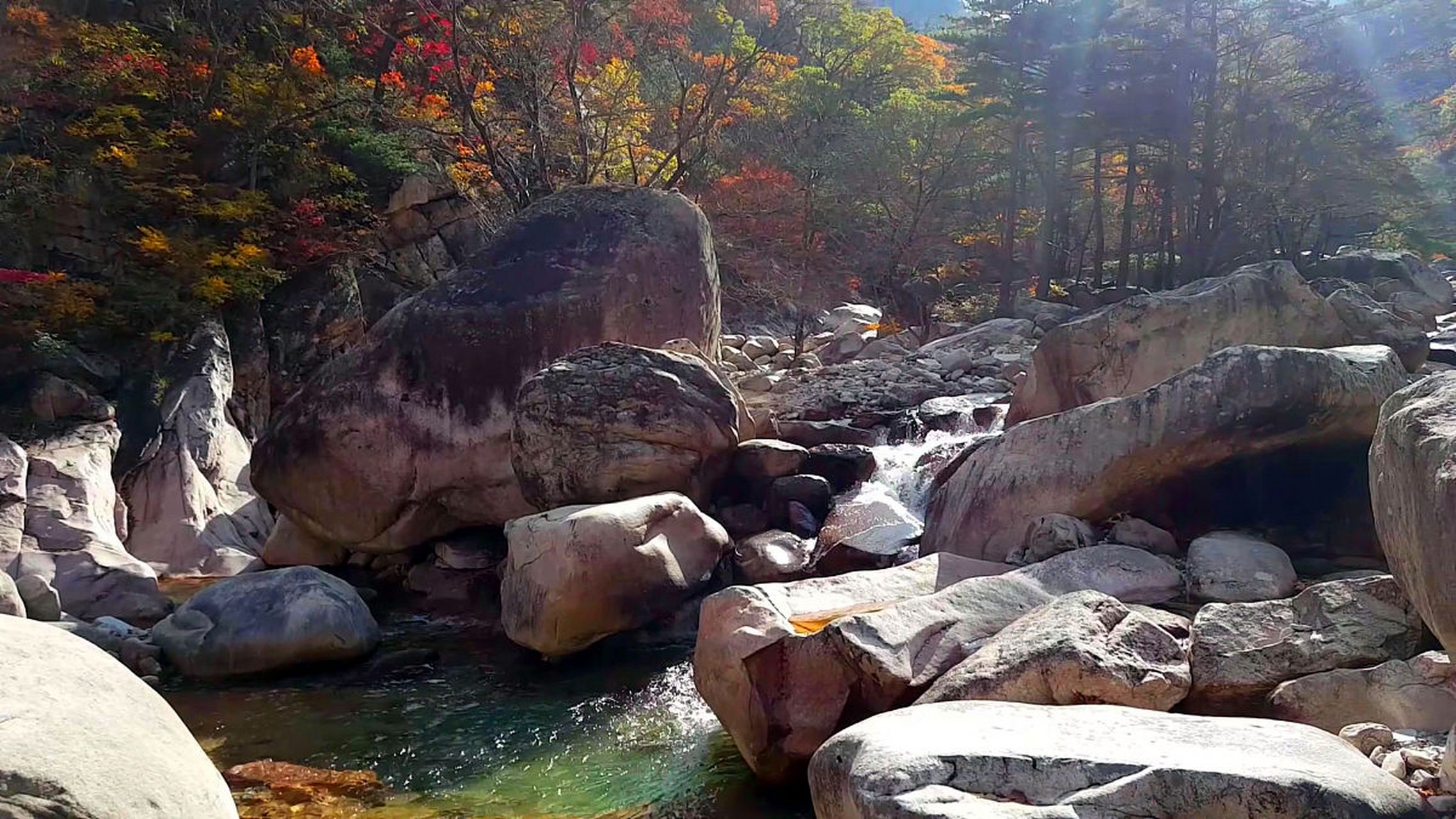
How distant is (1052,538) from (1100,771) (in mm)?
4356

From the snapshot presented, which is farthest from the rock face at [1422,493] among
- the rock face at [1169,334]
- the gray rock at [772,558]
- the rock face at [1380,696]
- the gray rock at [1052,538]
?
the rock face at [1169,334]

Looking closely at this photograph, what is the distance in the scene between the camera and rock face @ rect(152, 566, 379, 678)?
307 inches

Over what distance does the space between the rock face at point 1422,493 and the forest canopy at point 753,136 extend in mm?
14591

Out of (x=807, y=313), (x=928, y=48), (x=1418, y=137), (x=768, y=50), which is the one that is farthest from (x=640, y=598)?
(x=928, y=48)

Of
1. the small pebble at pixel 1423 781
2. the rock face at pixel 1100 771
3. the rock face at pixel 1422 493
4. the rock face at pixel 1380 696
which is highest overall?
the rock face at pixel 1422 493

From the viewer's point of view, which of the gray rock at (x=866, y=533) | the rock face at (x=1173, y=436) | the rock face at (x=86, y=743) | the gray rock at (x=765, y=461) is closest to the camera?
the rock face at (x=86, y=743)

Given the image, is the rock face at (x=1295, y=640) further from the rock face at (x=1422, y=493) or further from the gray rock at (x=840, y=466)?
the gray rock at (x=840, y=466)

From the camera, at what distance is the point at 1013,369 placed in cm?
1575

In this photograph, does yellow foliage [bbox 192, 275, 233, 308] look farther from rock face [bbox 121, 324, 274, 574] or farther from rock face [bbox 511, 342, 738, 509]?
rock face [bbox 511, 342, 738, 509]

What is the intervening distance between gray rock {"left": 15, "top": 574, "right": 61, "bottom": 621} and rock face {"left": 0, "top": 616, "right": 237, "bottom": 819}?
5835 mm

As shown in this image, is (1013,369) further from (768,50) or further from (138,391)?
(138,391)

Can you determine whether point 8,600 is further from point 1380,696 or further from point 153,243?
point 153,243

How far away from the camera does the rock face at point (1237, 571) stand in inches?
248

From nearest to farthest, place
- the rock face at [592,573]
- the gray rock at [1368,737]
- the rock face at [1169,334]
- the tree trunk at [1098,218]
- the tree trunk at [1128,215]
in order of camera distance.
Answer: the gray rock at [1368,737], the rock face at [592,573], the rock face at [1169,334], the tree trunk at [1128,215], the tree trunk at [1098,218]
